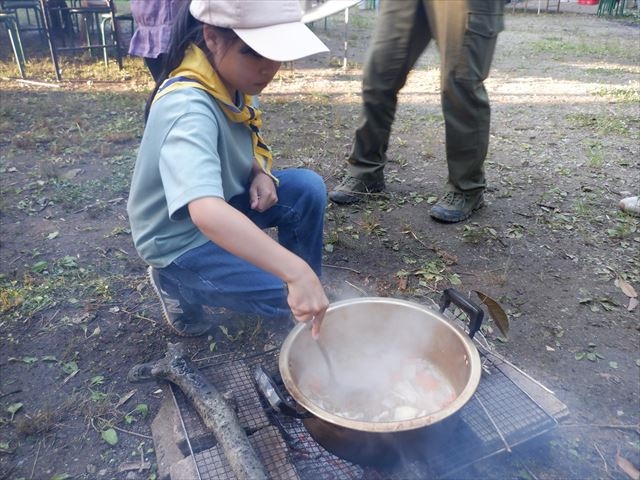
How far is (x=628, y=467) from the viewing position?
5.69 ft

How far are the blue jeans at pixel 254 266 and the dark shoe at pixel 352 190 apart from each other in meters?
1.07

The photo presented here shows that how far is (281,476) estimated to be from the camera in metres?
1.60

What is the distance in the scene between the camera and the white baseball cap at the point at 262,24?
1.52 metres

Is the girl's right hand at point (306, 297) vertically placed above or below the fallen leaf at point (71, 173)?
above

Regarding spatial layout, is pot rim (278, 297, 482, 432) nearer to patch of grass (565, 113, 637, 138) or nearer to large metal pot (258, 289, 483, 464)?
large metal pot (258, 289, 483, 464)

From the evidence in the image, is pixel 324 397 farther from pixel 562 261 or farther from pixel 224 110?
pixel 562 261

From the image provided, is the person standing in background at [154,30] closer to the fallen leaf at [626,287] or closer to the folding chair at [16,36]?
the fallen leaf at [626,287]

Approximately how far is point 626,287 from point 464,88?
134 cm

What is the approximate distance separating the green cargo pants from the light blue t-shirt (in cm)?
136

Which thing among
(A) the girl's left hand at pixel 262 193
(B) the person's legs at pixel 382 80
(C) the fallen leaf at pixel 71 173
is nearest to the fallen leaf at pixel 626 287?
(B) the person's legs at pixel 382 80

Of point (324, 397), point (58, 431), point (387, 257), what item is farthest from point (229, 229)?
point (387, 257)

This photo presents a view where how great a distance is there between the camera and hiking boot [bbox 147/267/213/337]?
2213 millimetres

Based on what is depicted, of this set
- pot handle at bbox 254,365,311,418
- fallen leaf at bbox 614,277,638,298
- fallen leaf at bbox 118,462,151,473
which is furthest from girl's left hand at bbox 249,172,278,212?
fallen leaf at bbox 614,277,638,298

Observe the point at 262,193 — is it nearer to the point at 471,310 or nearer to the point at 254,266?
the point at 254,266
